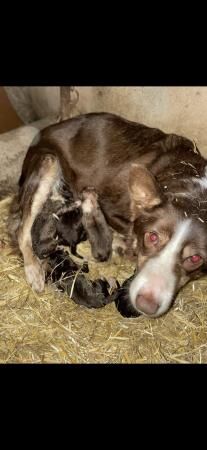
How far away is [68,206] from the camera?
18.7ft

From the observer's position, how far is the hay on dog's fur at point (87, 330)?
16.3ft

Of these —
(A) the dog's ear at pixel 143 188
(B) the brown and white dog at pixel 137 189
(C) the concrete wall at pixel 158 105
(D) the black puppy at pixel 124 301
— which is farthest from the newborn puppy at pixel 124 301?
(C) the concrete wall at pixel 158 105

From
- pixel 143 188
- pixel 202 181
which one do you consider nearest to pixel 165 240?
pixel 143 188

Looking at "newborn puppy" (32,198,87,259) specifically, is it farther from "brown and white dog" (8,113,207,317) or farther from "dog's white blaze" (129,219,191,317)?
"dog's white blaze" (129,219,191,317)

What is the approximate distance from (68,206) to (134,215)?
0.94m

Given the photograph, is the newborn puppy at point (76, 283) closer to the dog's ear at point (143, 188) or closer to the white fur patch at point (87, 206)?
the white fur patch at point (87, 206)

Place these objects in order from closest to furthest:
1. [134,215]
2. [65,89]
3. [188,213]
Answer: [188,213], [134,215], [65,89]

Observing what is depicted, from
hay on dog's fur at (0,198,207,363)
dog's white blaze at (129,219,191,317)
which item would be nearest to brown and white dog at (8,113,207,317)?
dog's white blaze at (129,219,191,317)

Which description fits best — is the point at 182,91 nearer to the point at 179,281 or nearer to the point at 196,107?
the point at 196,107

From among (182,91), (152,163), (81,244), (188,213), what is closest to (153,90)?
(182,91)

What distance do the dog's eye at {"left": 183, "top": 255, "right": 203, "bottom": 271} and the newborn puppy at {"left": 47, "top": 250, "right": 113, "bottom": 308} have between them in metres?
1.02

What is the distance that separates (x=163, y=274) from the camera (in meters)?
4.38

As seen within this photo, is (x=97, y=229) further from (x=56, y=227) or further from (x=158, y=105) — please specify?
(x=158, y=105)

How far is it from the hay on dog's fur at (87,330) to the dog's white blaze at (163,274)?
0.79m
